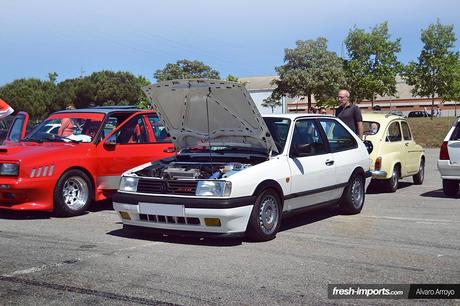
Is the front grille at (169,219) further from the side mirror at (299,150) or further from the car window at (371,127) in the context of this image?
the car window at (371,127)

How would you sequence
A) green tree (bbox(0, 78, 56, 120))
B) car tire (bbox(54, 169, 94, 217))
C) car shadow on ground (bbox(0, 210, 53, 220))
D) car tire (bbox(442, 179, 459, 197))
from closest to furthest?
car tire (bbox(54, 169, 94, 217)) → car shadow on ground (bbox(0, 210, 53, 220)) → car tire (bbox(442, 179, 459, 197)) → green tree (bbox(0, 78, 56, 120))

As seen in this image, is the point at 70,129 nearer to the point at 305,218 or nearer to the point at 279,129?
the point at 279,129

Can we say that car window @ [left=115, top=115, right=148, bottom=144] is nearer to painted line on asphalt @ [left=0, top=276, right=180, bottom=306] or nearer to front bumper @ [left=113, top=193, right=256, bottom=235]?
front bumper @ [left=113, top=193, right=256, bottom=235]

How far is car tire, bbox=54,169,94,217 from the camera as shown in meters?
8.14

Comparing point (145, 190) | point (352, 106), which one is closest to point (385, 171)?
point (352, 106)

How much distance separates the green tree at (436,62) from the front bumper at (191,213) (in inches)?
1503

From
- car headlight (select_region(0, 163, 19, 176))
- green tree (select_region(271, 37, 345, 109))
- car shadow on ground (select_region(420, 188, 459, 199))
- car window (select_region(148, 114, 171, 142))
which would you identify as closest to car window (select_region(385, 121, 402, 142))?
car shadow on ground (select_region(420, 188, 459, 199))

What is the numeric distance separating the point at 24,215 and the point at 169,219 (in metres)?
3.39

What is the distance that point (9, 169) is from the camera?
788 cm

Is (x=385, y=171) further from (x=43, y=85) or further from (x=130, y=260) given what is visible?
(x=43, y=85)

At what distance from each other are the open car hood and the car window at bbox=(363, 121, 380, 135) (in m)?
4.75

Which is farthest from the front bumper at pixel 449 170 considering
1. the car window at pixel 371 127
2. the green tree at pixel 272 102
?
the green tree at pixel 272 102

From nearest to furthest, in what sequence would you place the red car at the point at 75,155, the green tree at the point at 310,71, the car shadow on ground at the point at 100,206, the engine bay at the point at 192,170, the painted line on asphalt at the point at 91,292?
the painted line on asphalt at the point at 91,292, the engine bay at the point at 192,170, the red car at the point at 75,155, the car shadow on ground at the point at 100,206, the green tree at the point at 310,71

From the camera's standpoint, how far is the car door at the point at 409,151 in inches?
457
